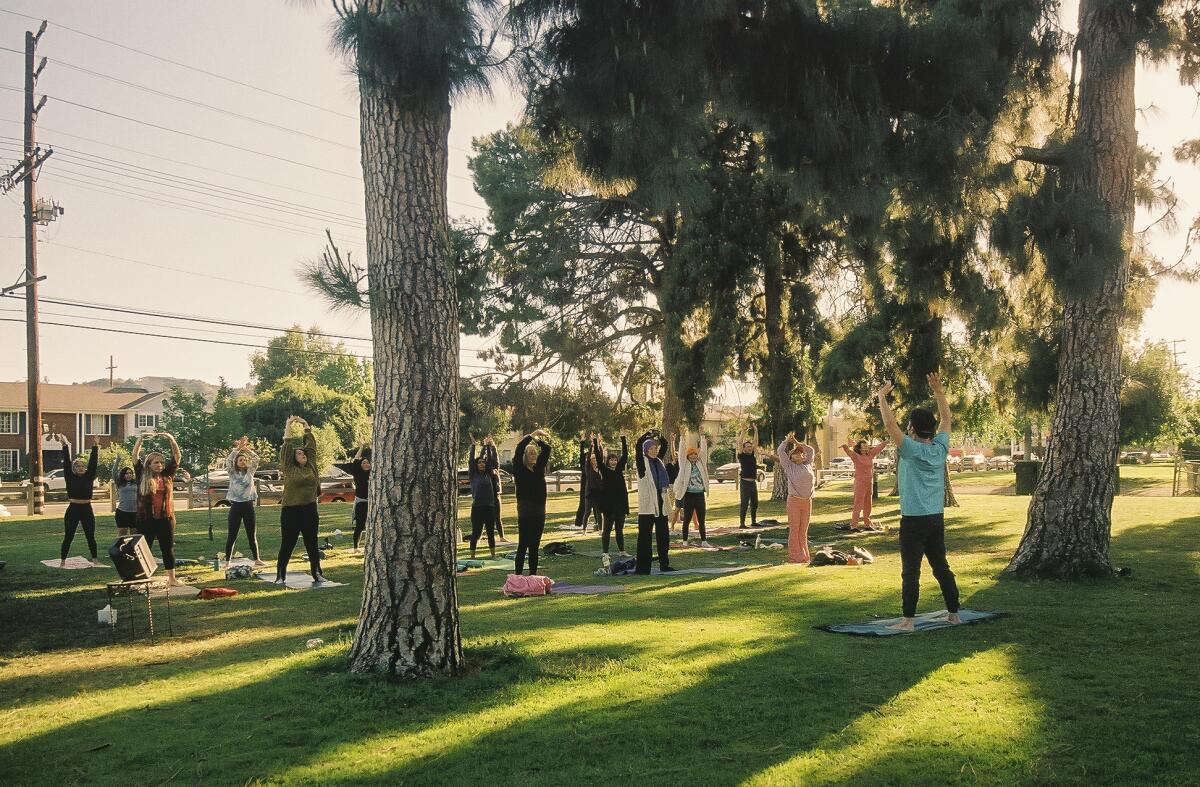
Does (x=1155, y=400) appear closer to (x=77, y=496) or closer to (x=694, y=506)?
(x=694, y=506)

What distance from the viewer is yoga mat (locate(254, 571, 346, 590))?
1141 centimetres

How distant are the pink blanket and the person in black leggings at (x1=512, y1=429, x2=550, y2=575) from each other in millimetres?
727

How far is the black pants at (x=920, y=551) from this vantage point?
7426 millimetres

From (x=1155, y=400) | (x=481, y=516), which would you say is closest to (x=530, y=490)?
(x=481, y=516)

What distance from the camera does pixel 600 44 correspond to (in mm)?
7250

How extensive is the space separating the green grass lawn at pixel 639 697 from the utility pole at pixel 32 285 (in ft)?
63.4

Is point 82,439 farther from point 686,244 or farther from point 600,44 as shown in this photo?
point 600,44

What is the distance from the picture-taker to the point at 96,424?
212 feet

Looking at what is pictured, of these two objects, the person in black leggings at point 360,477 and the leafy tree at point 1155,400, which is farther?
the leafy tree at point 1155,400

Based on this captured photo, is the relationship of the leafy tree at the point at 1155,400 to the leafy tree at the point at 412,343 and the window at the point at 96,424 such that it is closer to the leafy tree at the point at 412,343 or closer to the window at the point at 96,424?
the leafy tree at the point at 412,343

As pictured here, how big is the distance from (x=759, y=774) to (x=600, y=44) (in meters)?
5.39

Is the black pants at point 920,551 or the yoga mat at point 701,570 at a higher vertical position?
the black pants at point 920,551

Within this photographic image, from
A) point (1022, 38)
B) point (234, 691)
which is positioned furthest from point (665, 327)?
point (234, 691)

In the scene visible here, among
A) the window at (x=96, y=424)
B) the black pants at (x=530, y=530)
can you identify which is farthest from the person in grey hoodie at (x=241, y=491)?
the window at (x=96, y=424)
